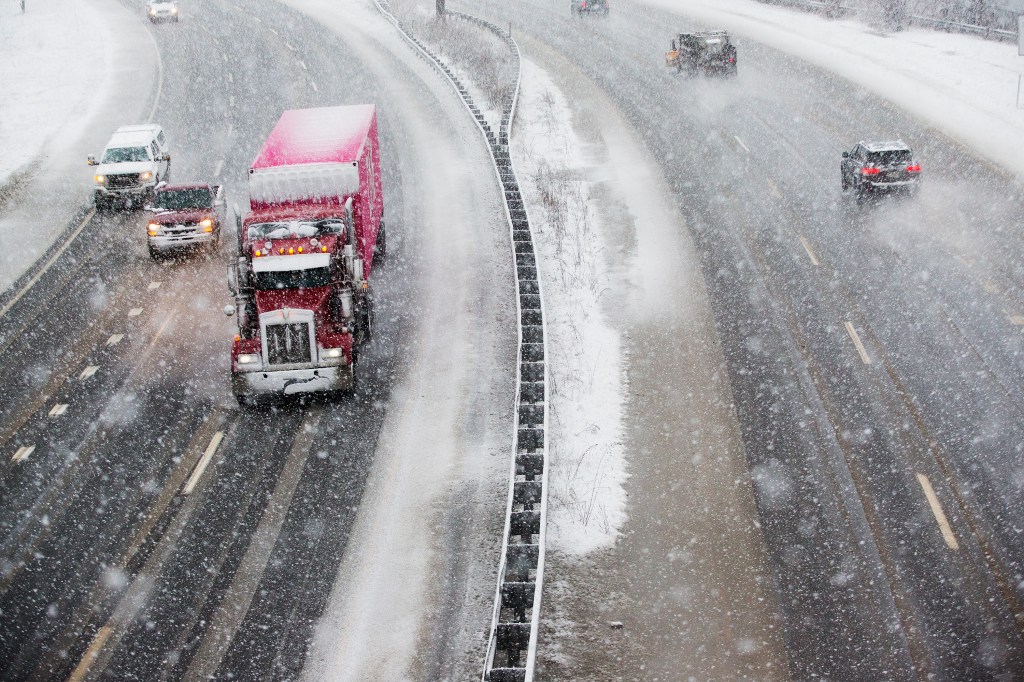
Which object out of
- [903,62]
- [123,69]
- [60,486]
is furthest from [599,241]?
[123,69]

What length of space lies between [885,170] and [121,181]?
22329 mm

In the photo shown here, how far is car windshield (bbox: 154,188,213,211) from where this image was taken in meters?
25.6

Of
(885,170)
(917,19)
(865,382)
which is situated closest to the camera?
(865,382)

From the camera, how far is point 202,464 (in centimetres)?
1628

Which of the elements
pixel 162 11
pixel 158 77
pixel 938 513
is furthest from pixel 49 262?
pixel 162 11

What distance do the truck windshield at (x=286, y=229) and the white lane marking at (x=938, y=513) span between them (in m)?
11.3

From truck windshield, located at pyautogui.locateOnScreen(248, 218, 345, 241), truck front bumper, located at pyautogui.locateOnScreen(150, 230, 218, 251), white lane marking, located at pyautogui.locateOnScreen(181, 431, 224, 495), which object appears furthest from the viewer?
truck front bumper, located at pyautogui.locateOnScreen(150, 230, 218, 251)

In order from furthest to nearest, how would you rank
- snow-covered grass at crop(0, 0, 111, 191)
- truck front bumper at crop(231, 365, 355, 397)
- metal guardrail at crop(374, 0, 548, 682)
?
snow-covered grass at crop(0, 0, 111, 191)
truck front bumper at crop(231, 365, 355, 397)
metal guardrail at crop(374, 0, 548, 682)

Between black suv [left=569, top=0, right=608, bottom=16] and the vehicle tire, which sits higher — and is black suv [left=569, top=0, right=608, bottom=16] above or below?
above

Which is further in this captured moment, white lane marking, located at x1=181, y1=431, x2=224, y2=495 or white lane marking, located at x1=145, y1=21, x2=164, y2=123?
white lane marking, located at x1=145, y1=21, x2=164, y2=123

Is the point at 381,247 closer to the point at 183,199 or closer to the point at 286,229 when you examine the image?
the point at 183,199

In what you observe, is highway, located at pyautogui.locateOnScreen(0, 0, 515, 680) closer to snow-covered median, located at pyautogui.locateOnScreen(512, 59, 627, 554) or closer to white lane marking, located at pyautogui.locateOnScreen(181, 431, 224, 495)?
white lane marking, located at pyautogui.locateOnScreen(181, 431, 224, 495)

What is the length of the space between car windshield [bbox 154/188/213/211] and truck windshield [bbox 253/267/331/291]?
9.07 m

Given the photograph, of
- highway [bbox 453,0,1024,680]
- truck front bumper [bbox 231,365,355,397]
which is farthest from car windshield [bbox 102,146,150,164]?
highway [bbox 453,0,1024,680]
